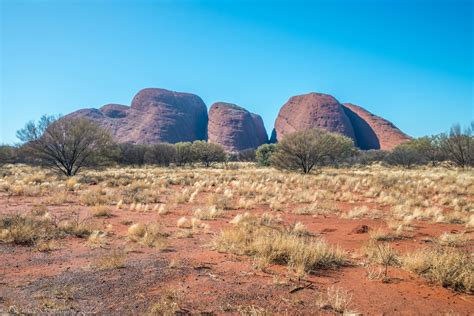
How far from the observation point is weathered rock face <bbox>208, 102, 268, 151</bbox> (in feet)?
377

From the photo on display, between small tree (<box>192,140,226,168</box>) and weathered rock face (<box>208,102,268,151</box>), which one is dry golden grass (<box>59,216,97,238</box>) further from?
weathered rock face (<box>208,102,268,151</box>)

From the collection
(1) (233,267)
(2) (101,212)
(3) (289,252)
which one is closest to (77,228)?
(2) (101,212)

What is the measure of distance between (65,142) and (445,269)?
2662 cm

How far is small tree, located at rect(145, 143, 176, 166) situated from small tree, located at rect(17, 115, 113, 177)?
28877 millimetres

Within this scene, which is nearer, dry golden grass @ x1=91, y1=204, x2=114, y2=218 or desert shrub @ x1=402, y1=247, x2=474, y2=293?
desert shrub @ x1=402, y1=247, x2=474, y2=293

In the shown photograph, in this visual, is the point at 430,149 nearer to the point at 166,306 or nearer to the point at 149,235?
the point at 149,235

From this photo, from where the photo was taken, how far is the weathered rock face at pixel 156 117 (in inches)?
4480

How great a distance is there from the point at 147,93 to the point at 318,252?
13247cm

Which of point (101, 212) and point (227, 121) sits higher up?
point (227, 121)

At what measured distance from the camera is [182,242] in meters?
7.46

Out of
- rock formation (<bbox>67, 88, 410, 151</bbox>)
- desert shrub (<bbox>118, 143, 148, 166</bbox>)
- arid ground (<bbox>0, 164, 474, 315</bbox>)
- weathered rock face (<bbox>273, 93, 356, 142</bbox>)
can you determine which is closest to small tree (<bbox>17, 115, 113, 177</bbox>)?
arid ground (<bbox>0, 164, 474, 315</bbox>)

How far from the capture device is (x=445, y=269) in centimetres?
480

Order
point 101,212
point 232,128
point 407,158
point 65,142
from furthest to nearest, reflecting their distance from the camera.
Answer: point 232,128 → point 407,158 → point 65,142 → point 101,212

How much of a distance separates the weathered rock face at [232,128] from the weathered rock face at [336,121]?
9.66 metres
